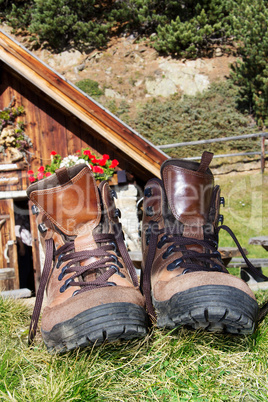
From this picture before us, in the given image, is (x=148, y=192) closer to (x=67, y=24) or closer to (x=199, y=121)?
(x=199, y=121)

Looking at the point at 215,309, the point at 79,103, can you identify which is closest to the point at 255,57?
the point at 79,103

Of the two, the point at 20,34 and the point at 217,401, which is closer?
the point at 217,401

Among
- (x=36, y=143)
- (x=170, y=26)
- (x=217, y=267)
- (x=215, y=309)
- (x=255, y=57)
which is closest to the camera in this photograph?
(x=215, y=309)

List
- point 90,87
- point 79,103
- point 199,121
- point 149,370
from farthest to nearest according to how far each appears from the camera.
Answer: point 90,87 → point 199,121 → point 79,103 → point 149,370

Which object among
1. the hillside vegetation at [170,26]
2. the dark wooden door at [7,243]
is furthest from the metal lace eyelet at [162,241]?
the hillside vegetation at [170,26]

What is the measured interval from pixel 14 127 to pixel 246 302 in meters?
5.79

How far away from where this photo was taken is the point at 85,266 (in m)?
1.83

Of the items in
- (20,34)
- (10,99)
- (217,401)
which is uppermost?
(20,34)

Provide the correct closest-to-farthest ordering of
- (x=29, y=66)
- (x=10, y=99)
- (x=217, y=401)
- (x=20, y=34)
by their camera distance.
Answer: (x=217, y=401), (x=29, y=66), (x=10, y=99), (x=20, y=34)

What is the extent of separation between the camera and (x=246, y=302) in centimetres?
148

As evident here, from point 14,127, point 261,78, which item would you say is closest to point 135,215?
point 14,127

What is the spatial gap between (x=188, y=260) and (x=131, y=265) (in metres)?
0.32

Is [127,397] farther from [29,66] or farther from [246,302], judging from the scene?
[29,66]

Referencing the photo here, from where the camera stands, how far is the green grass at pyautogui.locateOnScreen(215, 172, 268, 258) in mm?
10312
